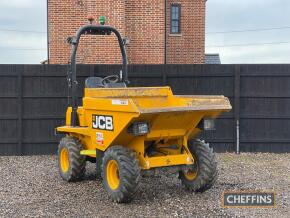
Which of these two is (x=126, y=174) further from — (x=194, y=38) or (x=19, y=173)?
(x=194, y=38)

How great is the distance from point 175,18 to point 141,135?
14.4 meters

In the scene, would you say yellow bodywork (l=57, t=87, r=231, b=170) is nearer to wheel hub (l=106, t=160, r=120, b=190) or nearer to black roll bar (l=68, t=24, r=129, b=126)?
wheel hub (l=106, t=160, r=120, b=190)

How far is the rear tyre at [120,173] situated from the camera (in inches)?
275

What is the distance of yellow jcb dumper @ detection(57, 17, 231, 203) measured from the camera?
6980mm

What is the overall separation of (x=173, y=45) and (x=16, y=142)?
9780mm

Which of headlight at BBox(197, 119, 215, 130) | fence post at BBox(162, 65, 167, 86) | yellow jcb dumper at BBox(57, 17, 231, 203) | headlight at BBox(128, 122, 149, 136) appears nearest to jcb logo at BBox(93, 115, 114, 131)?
yellow jcb dumper at BBox(57, 17, 231, 203)

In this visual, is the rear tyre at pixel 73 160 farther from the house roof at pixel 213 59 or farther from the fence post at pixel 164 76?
the house roof at pixel 213 59

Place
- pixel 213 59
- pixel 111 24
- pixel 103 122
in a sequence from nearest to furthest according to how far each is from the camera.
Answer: pixel 103 122 < pixel 111 24 < pixel 213 59

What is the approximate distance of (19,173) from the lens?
997 cm

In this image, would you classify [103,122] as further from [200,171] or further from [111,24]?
[111,24]

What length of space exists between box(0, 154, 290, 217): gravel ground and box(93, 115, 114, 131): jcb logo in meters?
1.14

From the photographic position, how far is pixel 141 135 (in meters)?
7.03

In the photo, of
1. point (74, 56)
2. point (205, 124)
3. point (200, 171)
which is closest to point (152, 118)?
point (205, 124)

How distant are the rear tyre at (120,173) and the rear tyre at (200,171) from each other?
124cm
